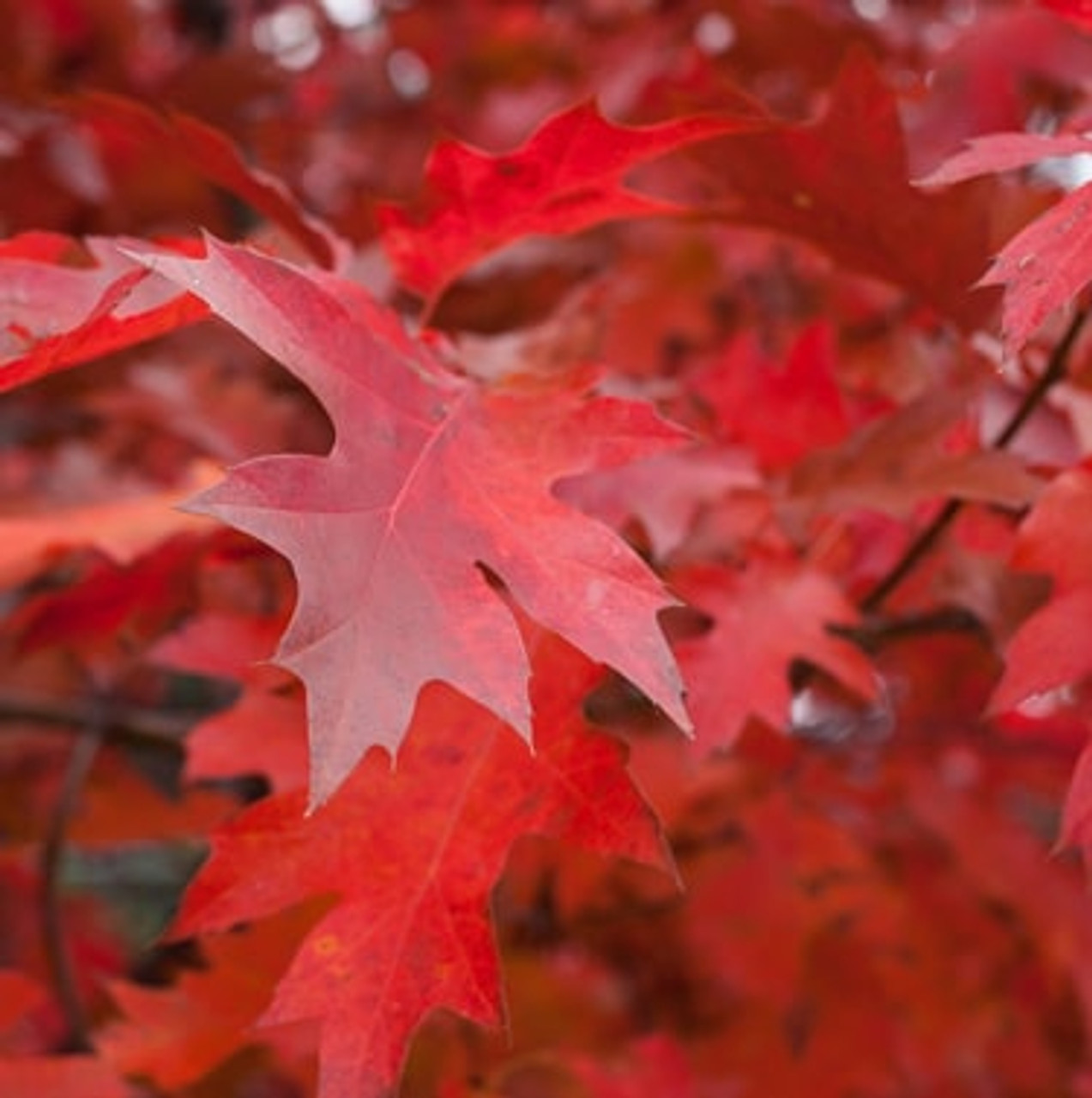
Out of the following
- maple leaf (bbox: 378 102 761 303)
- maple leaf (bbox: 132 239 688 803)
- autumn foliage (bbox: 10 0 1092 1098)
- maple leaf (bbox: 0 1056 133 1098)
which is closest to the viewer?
maple leaf (bbox: 132 239 688 803)

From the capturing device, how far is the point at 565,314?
1.21m

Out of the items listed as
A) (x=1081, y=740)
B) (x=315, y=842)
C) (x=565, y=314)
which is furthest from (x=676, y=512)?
(x=1081, y=740)

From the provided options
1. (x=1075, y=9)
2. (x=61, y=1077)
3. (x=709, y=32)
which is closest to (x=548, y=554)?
(x=1075, y=9)

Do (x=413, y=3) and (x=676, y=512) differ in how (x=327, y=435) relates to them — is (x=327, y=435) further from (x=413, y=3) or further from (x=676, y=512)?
(x=676, y=512)

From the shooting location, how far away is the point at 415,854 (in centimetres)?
89

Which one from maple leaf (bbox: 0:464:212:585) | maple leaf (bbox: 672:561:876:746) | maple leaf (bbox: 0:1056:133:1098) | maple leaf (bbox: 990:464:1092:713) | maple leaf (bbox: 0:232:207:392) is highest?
maple leaf (bbox: 0:232:207:392)

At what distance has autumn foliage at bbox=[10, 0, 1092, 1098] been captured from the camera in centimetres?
82

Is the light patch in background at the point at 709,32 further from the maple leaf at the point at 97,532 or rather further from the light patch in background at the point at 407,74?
the maple leaf at the point at 97,532

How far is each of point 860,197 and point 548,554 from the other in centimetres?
37

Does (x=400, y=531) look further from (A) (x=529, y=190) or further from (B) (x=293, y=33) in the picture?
(B) (x=293, y=33)

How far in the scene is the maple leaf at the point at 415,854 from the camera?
84 centimetres

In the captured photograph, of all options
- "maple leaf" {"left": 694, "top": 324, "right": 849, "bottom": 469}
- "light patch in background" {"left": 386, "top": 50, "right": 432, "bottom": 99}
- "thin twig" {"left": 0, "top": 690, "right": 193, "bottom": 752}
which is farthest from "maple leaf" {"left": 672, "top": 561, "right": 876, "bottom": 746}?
"light patch in background" {"left": 386, "top": 50, "right": 432, "bottom": 99}

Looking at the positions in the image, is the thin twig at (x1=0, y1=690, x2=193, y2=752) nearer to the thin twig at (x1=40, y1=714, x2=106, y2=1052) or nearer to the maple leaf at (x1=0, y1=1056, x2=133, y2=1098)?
the thin twig at (x1=40, y1=714, x2=106, y2=1052)

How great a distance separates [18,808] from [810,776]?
0.83 metres
